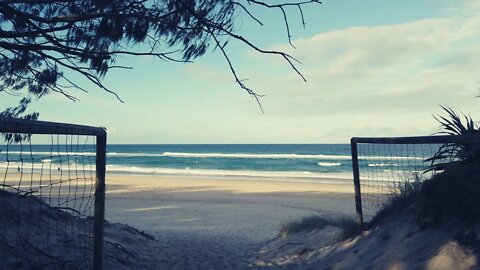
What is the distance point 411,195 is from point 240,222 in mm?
5860

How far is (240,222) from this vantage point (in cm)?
1039

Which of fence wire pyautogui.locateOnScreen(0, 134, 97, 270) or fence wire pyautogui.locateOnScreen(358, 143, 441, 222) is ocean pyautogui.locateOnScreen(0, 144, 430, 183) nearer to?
fence wire pyautogui.locateOnScreen(358, 143, 441, 222)

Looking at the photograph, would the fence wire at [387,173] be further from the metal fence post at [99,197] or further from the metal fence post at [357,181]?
the metal fence post at [99,197]

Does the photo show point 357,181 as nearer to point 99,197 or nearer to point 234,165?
point 99,197

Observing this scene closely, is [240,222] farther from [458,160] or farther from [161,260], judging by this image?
[458,160]

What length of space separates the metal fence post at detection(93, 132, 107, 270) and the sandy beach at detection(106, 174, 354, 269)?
1608mm

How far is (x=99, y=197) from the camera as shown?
13.2ft

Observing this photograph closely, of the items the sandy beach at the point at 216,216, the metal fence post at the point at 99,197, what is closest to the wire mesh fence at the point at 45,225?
the metal fence post at the point at 99,197

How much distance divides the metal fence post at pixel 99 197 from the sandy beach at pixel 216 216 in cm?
161

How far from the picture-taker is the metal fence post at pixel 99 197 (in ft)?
12.9

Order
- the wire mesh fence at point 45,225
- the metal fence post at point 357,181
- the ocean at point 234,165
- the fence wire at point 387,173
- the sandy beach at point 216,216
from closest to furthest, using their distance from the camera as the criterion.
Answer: the wire mesh fence at point 45,225 → the metal fence post at point 357,181 → the fence wire at point 387,173 → the sandy beach at point 216,216 → the ocean at point 234,165

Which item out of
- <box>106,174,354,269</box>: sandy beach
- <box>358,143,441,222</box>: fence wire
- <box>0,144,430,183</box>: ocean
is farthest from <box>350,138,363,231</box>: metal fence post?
<box>0,144,430,183</box>: ocean

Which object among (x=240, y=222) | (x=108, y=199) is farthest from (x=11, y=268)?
(x=108, y=199)

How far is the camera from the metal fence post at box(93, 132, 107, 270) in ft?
12.9
